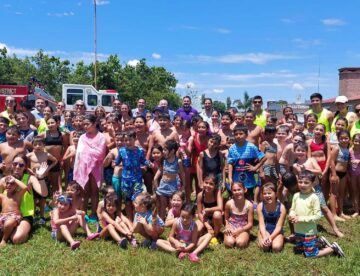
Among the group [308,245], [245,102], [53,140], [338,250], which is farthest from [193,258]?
[245,102]

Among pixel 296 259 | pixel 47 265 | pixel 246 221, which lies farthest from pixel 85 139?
pixel 296 259

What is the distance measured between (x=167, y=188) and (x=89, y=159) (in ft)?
5.04

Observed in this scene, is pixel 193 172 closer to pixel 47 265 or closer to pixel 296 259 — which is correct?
pixel 296 259

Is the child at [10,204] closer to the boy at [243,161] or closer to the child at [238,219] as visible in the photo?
the child at [238,219]

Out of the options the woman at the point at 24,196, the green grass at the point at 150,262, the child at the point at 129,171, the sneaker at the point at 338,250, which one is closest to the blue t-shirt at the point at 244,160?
the green grass at the point at 150,262

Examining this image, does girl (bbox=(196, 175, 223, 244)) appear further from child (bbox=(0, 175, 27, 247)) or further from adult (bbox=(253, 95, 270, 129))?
adult (bbox=(253, 95, 270, 129))

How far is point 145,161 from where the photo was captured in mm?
6805

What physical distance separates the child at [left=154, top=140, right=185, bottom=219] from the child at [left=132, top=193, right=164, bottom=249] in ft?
2.18

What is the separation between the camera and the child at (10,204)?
5910mm

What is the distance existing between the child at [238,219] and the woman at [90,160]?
8.20 feet

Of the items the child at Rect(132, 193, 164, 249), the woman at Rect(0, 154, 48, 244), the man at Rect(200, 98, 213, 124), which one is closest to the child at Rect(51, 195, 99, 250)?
the woman at Rect(0, 154, 48, 244)

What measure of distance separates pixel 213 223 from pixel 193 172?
5.69 ft

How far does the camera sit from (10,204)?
6109 mm

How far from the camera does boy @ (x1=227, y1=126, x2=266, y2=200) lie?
6.70m
